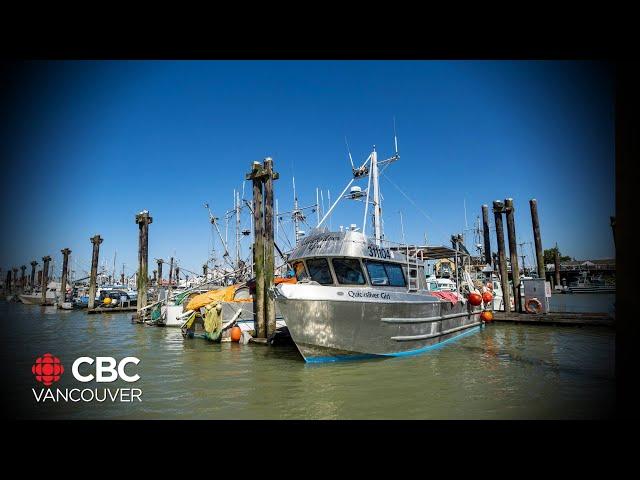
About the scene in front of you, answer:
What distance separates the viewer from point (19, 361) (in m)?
11.8

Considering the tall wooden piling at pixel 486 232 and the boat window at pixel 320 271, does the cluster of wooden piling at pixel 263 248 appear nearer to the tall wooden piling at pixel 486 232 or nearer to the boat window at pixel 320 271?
the boat window at pixel 320 271

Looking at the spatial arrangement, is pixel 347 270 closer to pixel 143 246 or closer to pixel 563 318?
pixel 563 318

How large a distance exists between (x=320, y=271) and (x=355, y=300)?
5.31 ft

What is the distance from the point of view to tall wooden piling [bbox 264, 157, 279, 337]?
1355 centimetres

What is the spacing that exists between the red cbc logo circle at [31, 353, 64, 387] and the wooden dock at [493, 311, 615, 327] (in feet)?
65.4

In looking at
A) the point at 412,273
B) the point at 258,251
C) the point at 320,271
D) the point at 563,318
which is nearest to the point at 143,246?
the point at 258,251

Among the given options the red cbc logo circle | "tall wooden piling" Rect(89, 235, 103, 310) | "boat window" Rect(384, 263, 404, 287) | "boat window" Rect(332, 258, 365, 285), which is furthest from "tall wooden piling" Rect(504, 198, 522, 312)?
"tall wooden piling" Rect(89, 235, 103, 310)

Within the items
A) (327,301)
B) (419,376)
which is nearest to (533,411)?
(419,376)

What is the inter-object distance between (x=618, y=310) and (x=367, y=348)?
8.18 meters

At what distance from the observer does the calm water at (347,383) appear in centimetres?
695

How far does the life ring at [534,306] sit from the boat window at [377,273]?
1385cm

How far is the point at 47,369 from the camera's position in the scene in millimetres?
11117

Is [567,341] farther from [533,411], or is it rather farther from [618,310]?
[618,310]
